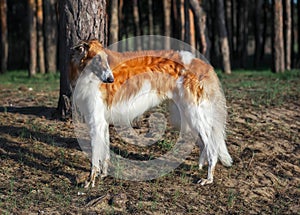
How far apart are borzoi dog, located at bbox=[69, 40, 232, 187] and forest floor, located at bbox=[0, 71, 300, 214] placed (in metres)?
0.36

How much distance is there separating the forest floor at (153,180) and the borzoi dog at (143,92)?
1.17 feet

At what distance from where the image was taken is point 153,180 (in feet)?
23.7

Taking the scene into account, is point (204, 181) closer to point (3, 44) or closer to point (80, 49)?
point (80, 49)

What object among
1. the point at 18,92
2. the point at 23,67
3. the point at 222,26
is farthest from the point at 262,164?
the point at 23,67

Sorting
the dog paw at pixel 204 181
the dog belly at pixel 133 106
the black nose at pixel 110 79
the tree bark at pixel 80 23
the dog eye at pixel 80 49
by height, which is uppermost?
the tree bark at pixel 80 23

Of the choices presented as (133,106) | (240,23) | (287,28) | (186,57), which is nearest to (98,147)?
(133,106)

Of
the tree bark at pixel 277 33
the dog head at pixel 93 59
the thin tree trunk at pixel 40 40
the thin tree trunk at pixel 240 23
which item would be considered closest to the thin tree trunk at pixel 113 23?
the tree bark at pixel 277 33

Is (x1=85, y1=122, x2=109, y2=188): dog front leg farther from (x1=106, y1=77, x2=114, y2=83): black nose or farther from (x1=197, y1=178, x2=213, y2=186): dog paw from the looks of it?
(x1=197, y1=178, x2=213, y2=186): dog paw

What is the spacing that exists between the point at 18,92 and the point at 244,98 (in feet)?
15.9

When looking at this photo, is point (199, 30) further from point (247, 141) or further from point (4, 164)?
point (4, 164)

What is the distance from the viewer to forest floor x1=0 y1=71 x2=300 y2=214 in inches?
254

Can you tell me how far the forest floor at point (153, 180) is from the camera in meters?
6.46

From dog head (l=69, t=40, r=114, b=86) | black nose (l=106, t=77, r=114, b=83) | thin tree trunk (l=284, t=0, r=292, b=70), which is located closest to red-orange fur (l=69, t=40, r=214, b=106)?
dog head (l=69, t=40, r=114, b=86)

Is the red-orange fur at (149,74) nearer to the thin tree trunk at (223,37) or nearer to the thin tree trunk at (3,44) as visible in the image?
the thin tree trunk at (223,37)
